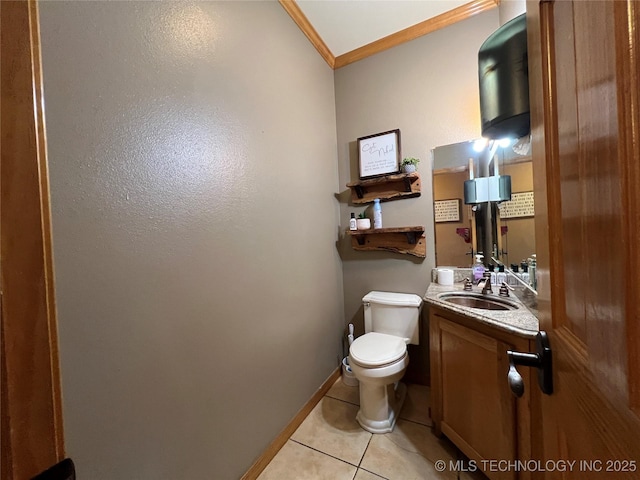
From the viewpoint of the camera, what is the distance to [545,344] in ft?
1.78

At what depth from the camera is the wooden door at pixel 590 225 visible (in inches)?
11.0

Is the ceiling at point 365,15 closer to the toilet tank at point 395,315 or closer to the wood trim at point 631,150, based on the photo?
the wood trim at point 631,150

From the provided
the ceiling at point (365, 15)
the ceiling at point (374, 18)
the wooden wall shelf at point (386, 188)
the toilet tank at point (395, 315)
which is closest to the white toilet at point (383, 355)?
the toilet tank at point (395, 315)

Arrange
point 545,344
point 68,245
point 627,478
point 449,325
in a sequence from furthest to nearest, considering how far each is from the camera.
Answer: point 449,325, point 68,245, point 545,344, point 627,478

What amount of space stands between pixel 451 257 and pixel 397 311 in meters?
0.59

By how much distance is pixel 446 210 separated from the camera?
1873 millimetres

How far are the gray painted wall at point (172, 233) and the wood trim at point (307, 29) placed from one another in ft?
0.51

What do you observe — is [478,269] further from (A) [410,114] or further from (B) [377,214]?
(A) [410,114]

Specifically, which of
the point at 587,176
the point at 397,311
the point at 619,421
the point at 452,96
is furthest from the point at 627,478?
the point at 452,96

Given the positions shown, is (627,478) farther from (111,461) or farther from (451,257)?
(451,257)

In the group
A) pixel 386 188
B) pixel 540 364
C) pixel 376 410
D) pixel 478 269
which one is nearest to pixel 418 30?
pixel 386 188

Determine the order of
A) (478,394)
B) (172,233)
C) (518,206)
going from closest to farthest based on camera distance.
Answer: (172,233) < (478,394) < (518,206)

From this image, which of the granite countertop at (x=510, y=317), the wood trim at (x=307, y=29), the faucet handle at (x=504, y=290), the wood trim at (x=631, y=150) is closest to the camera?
the wood trim at (x=631, y=150)

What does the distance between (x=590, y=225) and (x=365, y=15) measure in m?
2.15
